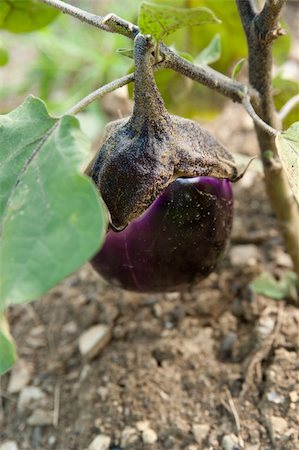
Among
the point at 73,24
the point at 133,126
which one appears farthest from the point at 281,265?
the point at 73,24

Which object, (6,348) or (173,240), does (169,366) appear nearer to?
(173,240)

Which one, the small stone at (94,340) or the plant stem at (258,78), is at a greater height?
the plant stem at (258,78)

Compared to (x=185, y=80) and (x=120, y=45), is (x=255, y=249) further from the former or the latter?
(x=120, y=45)

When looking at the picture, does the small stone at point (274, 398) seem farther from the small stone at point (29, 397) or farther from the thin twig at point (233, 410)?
the small stone at point (29, 397)

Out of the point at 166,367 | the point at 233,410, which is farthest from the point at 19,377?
the point at 233,410

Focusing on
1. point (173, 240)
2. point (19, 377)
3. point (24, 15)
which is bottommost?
point (19, 377)

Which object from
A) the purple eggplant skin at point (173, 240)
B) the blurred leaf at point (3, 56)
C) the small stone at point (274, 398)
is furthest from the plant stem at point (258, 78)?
the blurred leaf at point (3, 56)
